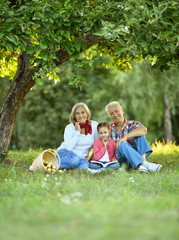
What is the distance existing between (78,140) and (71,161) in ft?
1.50

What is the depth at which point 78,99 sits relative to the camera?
17.8 metres

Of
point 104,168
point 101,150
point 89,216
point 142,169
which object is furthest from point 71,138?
point 89,216

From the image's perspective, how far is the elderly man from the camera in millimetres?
5453

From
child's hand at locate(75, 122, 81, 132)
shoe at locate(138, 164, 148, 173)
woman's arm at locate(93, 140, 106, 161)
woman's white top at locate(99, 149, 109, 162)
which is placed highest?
child's hand at locate(75, 122, 81, 132)

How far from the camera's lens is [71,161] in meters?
5.57

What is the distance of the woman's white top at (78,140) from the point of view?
579 cm

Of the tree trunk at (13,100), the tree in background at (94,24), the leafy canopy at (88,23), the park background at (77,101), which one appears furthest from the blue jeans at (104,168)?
the park background at (77,101)

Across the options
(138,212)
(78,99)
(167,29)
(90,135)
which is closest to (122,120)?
(90,135)

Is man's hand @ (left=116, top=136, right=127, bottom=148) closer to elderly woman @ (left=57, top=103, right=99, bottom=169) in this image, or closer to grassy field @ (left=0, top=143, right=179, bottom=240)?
elderly woman @ (left=57, top=103, right=99, bottom=169)

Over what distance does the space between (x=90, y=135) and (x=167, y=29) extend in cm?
222

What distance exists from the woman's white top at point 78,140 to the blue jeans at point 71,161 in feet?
0.42

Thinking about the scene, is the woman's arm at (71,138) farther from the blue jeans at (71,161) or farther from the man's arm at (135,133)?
the man's arm at (135,133)

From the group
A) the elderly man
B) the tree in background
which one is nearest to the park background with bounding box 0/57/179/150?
the elderly man

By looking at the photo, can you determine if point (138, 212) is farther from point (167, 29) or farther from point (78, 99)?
point (78, 99)
